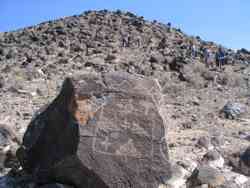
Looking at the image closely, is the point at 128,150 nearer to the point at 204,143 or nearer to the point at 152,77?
the point at 204,143

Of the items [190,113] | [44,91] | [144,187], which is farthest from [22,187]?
[44,91]

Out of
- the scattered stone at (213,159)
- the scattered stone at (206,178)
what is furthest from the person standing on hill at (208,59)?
the scattered stone at (206,178)

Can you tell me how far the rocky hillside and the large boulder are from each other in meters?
0.46

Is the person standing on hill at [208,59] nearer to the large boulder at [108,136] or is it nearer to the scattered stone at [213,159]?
the scattered stone at [213,159]

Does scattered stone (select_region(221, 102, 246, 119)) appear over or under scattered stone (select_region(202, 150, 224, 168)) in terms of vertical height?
over

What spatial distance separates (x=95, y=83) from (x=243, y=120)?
7183 millimetres

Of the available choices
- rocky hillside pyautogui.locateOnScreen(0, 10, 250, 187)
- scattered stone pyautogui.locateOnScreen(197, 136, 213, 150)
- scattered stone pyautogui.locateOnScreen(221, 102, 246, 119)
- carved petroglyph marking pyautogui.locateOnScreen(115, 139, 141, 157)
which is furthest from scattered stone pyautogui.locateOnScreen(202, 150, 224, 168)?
scattered stone pyautogui.locateOnScreen(221, 102, 246, 119)

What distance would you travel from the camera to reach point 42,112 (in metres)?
6.00

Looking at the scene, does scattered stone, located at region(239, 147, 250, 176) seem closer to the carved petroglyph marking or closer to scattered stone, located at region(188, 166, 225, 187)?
scattered stone, located at region(188, 166, 225, 187)

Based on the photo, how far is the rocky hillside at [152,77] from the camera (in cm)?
732

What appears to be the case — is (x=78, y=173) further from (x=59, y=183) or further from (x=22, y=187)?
(x=22, y=187)

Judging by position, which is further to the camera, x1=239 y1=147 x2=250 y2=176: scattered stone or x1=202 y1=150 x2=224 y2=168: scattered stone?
x1=202 y1=150 x2=224 y2=168: scattered stone

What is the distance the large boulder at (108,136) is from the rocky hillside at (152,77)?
463mm

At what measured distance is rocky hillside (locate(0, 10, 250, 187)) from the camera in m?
7.32
